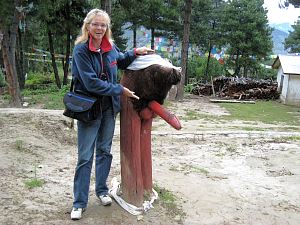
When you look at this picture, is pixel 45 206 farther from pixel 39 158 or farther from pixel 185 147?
pixel 185 147

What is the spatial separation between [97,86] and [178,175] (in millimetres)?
2428

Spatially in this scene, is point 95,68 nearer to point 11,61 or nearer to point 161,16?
point 11,61

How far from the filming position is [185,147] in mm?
6965

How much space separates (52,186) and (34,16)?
17.0m

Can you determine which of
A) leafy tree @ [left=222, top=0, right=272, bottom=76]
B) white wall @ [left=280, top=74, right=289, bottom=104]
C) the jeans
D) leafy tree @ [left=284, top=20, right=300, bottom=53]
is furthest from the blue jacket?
leafy tree @ [left=284, top=20, right=300, bottom=53]

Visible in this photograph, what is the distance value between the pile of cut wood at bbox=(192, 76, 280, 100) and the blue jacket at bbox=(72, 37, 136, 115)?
20.1 metres

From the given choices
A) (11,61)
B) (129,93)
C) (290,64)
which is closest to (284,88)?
(290,64)

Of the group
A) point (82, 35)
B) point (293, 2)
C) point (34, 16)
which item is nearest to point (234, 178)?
point (82, 35)

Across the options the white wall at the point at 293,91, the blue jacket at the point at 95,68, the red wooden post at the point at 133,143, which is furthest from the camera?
the white wall at the point at 293,91

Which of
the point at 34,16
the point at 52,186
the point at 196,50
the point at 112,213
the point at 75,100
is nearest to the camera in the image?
A: the point at 75,100

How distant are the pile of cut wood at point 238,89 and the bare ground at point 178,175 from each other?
1545cm

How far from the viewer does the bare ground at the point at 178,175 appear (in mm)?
3500

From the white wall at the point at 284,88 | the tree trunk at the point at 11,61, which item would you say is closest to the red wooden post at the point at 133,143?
the tree trunk at the point at 11,61

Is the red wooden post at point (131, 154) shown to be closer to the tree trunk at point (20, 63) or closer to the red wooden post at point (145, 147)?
the red wooden post at point (145, 147)
